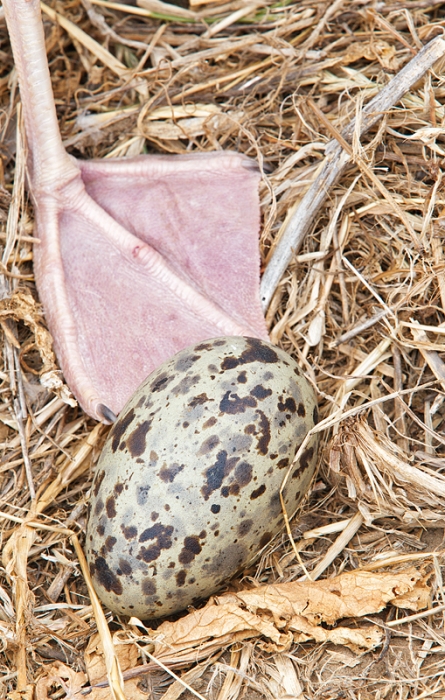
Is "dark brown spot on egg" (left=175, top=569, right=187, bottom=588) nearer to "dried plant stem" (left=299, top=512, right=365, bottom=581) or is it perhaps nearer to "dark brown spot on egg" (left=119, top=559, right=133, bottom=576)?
"dark brown spot on egg" (left=119, top=559, right=133, bottom=576)

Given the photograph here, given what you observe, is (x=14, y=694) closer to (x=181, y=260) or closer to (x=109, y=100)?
(x=181, y=260)

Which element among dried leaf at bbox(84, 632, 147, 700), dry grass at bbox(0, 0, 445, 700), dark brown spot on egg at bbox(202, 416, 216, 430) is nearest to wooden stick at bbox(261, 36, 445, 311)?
dry grass at bbox(0, 0, 445, 700)

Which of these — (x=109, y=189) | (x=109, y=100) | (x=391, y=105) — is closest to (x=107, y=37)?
(x=109, y=100)

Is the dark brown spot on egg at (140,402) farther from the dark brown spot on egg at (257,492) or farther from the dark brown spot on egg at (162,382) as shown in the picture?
the dark brown spot on egg at (257,492)

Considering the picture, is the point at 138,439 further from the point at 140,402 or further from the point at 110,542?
the point at 110,542

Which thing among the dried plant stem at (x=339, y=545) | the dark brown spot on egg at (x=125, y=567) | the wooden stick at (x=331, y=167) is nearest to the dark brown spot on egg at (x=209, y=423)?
the dark brown spot on egg at (x=125, y=567)

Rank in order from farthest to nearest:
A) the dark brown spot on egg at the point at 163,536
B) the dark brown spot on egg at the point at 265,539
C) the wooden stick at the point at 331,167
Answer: the wooden stick at the point at 331,167, the dark brown spot on egg at the point at 265,539, the dark brown spot on egg at the point at 163,536

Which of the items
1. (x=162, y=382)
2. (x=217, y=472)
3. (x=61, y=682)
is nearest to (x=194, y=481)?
(x=217, y=472)
